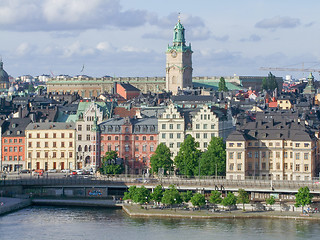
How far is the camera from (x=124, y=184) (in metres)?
118

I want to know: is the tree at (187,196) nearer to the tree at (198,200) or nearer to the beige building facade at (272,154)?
the tree at (198,200)

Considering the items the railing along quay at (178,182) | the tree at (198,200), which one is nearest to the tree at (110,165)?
the railing along quay at (178,182)

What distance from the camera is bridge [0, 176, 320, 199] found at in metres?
112

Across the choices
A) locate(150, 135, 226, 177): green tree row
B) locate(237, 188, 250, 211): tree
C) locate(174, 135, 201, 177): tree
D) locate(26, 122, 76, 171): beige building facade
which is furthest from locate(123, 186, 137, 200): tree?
locate(26, 122, 76, 171): beige building facade

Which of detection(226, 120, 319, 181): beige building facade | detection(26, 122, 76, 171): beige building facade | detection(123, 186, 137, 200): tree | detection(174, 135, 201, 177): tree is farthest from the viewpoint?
detection(26, 122, 76, 171): beige building facade

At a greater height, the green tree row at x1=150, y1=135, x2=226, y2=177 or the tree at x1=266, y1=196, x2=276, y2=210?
the green tree row at x1=150, y1=135, x2=226, y2=177

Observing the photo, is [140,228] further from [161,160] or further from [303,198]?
[161,160]

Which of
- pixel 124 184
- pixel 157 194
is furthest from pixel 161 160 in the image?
pixel 157 194

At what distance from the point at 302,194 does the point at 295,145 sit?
1839cm

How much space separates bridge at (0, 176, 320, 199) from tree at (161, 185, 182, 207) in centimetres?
583

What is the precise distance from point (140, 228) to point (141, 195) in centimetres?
1026

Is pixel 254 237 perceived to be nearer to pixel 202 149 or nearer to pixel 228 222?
pixel 228 222

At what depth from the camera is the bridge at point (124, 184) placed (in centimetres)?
11225

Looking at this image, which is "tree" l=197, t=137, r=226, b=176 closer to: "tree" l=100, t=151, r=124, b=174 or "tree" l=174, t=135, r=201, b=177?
"tree" l=174, t=135, r=201, b=177
